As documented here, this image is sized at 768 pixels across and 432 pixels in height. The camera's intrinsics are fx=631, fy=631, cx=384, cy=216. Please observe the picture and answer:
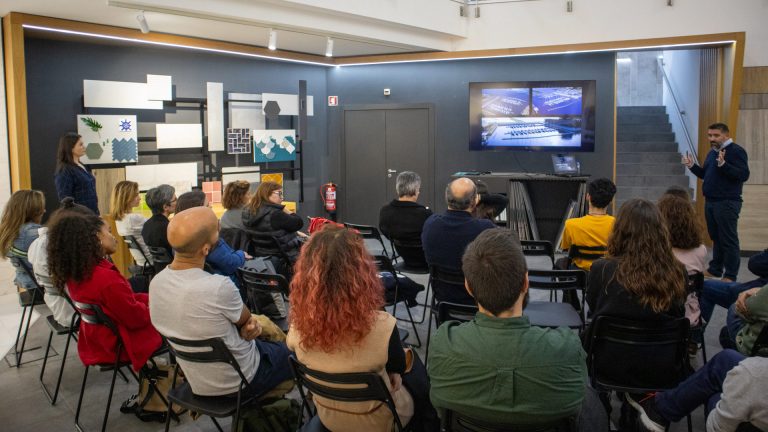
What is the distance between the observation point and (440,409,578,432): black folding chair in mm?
2029

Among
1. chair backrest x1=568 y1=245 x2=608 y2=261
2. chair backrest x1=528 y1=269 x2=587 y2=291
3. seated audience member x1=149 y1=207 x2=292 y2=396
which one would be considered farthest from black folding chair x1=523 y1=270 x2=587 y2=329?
seated audience member x1=149 y1=207 x2=292 y2=396

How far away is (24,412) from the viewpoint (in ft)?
12.3

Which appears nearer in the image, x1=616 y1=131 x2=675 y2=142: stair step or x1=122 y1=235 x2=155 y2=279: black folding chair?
x1=122 y1=235 x2=155 y2=279: black folding chair

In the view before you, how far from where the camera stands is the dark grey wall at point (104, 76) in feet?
22.1

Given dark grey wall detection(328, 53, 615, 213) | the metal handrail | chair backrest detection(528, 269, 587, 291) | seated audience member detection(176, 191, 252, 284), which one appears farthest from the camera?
the metal handrail

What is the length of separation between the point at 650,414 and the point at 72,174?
209 inches

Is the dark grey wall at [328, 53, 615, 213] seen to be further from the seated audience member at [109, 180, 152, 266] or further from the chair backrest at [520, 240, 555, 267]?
the seated audience member at [109, 180, 152, 266]

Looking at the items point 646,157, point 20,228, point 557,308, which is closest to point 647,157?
point 646,157

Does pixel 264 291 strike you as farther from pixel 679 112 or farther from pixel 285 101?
pixel 679 112

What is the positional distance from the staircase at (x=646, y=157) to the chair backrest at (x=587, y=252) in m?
5.05

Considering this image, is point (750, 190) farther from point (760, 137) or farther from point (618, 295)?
point (618, 295)

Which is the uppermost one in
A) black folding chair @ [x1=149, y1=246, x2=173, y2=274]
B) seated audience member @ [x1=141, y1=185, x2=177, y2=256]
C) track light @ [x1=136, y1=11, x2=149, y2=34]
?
track light @ [x1=136, y1=11, x2=149, y2=34]

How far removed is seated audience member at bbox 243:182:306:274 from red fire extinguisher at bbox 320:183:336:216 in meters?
4.70

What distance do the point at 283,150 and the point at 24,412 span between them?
19.1 ft
